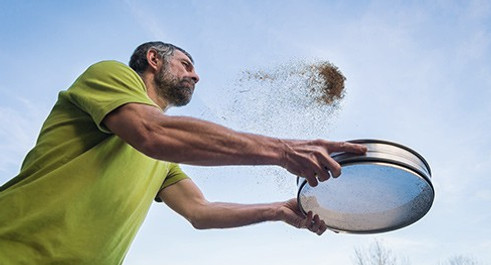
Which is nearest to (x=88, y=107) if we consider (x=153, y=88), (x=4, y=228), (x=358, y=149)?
(x=4, y=228)

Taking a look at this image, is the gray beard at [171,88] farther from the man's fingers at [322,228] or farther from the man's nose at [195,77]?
the man's fingers at [322,228]

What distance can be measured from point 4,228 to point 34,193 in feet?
0.62

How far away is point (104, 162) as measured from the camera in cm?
240

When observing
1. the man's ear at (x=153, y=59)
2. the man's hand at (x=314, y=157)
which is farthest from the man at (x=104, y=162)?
the man's ear at (x=153, y=59)

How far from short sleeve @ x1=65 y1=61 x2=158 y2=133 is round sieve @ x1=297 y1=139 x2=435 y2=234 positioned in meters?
0.87

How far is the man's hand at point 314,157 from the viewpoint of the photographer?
1.97 meters

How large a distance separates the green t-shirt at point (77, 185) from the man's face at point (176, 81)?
0.67 metres

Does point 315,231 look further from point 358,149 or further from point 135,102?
point 135,102

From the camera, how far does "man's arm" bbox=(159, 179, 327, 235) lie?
9.52 ft

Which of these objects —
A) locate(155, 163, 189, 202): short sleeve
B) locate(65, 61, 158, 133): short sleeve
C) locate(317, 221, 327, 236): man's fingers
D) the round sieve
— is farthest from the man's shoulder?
locate(317, 221, 327, 236): man's fingers

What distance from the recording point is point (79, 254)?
7.39ft

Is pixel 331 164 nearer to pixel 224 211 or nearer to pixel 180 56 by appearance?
pixel 224 211

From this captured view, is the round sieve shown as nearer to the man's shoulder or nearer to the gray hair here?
the man's shoulder

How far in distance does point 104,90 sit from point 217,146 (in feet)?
2.07
